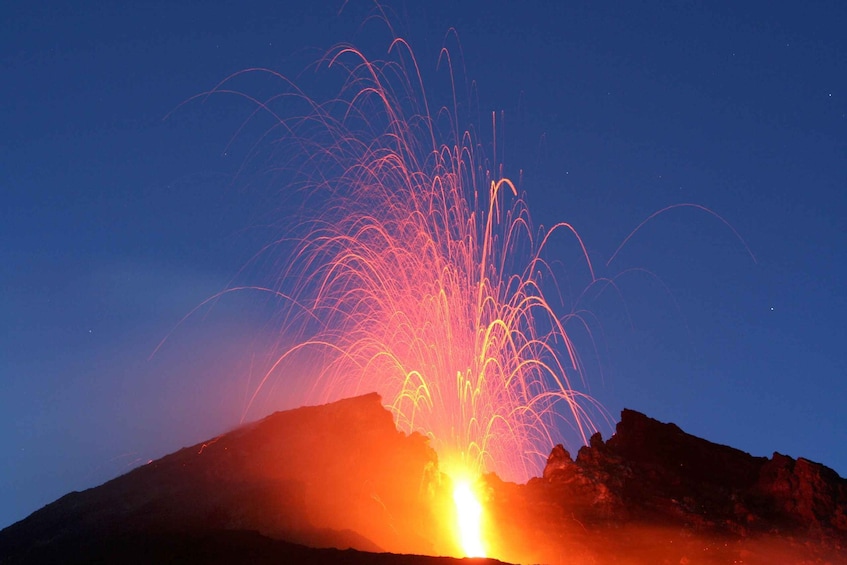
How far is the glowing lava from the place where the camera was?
144ft

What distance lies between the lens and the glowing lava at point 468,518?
4384 cm

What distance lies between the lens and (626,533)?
4203 cm

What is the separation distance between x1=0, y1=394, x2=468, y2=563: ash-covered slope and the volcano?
0.32 ft

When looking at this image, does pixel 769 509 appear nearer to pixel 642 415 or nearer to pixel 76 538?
pixel 642 415

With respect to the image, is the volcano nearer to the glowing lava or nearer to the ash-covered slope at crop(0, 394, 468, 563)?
the ash-covered slope at crop(0, 394, 468, 563)

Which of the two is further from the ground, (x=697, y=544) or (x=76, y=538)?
(x=697, y=544)

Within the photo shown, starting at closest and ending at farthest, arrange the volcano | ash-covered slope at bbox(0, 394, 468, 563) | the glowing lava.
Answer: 1. the volcano
2. ash-covered slope at bbox(0, 394, 468, 563)
3. the glowing lava

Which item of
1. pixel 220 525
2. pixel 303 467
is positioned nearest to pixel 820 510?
pixel 303 467

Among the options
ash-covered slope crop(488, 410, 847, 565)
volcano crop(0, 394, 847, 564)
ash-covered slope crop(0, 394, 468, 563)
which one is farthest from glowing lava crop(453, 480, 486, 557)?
ash-covered slope crop(0, 394, 468, 563)

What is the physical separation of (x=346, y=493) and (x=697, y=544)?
67.9ft

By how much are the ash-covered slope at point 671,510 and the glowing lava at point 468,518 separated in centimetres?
138

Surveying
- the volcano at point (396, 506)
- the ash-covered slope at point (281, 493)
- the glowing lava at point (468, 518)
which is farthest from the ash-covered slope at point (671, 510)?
the ash-covered slope at point (281, 493)

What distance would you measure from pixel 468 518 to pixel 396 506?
A: 19.7 feet

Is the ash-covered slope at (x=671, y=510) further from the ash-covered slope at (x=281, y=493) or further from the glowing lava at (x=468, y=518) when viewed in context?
the ash-covered slope at (x=281, y=493)
